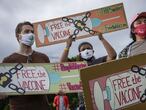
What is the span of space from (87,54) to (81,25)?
823 millimetres

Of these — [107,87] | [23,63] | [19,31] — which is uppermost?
[19,31]

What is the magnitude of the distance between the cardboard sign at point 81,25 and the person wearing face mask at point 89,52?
0.99 ft

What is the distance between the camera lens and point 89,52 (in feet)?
24.1

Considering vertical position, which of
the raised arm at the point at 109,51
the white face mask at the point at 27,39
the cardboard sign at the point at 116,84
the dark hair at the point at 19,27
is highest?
the dark hair at the point at 19,27

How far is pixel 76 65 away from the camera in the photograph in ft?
23.3

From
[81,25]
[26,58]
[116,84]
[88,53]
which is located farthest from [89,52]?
[116,84]

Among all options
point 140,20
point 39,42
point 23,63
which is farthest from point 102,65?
point 39,42

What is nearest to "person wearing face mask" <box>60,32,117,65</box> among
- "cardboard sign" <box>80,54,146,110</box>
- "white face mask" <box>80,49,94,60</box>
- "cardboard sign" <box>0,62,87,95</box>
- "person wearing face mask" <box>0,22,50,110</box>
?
"white face mask" <box>80,49,94,60</box>

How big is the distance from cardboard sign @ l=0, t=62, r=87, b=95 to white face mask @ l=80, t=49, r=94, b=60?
1.11 ft

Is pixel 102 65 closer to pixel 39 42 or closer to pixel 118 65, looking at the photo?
pixel 118 65

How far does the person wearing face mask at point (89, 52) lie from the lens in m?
6.79

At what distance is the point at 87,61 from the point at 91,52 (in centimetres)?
15

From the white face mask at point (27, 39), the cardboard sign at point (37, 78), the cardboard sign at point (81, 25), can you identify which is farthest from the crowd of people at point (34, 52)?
the cardboard sign at point (81, 25)

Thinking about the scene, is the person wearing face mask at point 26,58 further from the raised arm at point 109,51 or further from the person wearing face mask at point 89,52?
the raised arm at point 109,51
